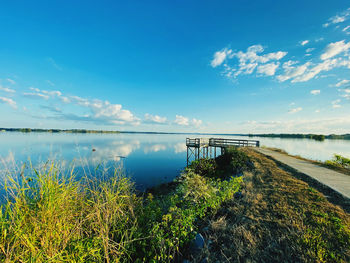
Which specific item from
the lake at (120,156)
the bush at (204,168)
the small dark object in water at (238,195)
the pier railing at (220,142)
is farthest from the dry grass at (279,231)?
the pier railing at (220,142)

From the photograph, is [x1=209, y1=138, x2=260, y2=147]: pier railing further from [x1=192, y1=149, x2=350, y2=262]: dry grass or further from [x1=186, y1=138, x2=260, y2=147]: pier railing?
[x1=192, y1=149, x2=350, y2=262]: dry grass

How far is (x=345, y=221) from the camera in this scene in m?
3.72

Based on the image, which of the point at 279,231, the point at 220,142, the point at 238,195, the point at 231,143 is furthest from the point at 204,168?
the point at 231,143

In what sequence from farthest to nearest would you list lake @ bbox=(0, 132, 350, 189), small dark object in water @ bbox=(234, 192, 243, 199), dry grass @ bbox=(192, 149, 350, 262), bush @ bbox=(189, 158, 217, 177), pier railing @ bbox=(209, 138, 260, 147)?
pier railing @ bbox=(209, 138, 260, 147), bush @ bbox=(189, 158, 217, 177), small dark object in water @ bbox=(234, 192, 243, 199), lake @ bbox=(0, 132, 350, 189), dry grass @ bbox=(192, 149, 350, 262)

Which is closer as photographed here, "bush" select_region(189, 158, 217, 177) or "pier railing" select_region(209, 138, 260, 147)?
"bush" select_region(189, 158, 217, 177)

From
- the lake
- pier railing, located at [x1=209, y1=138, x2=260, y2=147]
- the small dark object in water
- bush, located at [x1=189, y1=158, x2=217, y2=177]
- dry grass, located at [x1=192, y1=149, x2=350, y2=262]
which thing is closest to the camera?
dry grass, located at [x1=192, y1=149, x2=350, y2=262]

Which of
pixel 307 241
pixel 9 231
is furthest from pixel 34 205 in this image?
pixel 307 241

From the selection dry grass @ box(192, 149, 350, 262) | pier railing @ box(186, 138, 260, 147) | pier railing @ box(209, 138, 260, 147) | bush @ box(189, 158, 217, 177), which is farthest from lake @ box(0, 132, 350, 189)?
pier railing @ box(209, 138, 260, 147)

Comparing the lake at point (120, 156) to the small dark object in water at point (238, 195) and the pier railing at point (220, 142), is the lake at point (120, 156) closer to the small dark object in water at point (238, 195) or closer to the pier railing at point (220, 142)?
the small dark object in water at point (238, 195)

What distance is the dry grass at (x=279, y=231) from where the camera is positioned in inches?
111

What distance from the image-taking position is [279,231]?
3.46 meters

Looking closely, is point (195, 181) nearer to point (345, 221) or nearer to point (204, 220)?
point (204, 220)

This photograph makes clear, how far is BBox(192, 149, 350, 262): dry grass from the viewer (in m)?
2.81

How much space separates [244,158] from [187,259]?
12.4m
